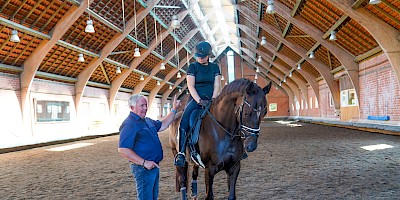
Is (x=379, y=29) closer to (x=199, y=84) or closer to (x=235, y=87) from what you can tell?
(x=199, y=84)

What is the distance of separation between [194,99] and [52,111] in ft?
65.8

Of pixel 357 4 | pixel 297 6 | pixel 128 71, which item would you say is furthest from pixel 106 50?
pixel 357 4

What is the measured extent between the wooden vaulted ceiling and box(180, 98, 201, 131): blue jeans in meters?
11.5

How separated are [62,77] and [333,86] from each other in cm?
2017

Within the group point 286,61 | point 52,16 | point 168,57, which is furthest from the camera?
point 168,57

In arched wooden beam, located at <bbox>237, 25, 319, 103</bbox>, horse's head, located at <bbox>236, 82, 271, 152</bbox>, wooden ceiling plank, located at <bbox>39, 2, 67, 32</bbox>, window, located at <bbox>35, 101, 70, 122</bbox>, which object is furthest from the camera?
arched wooden beam, located at <bbox>237, 25, 319, 103</bbox>

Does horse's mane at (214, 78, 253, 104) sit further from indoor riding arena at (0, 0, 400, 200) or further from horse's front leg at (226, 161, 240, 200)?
horse's front leg at (226, 161, 240, 200)

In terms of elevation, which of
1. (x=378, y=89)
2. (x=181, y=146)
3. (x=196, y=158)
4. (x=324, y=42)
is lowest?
(x=196, y=158)

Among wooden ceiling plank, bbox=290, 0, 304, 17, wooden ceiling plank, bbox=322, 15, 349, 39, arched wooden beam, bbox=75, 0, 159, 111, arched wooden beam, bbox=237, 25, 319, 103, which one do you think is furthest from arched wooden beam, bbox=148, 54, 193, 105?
wooden ceiling plank, bbox=322, 15, 349, 39

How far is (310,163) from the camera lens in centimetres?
919

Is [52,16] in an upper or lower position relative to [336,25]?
upper

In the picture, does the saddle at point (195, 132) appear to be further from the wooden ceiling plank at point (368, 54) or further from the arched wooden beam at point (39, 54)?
the wooden ceiling plank at point (368, 54)

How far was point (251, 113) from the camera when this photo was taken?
4035mm

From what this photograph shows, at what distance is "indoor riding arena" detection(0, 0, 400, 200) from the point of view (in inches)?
182
